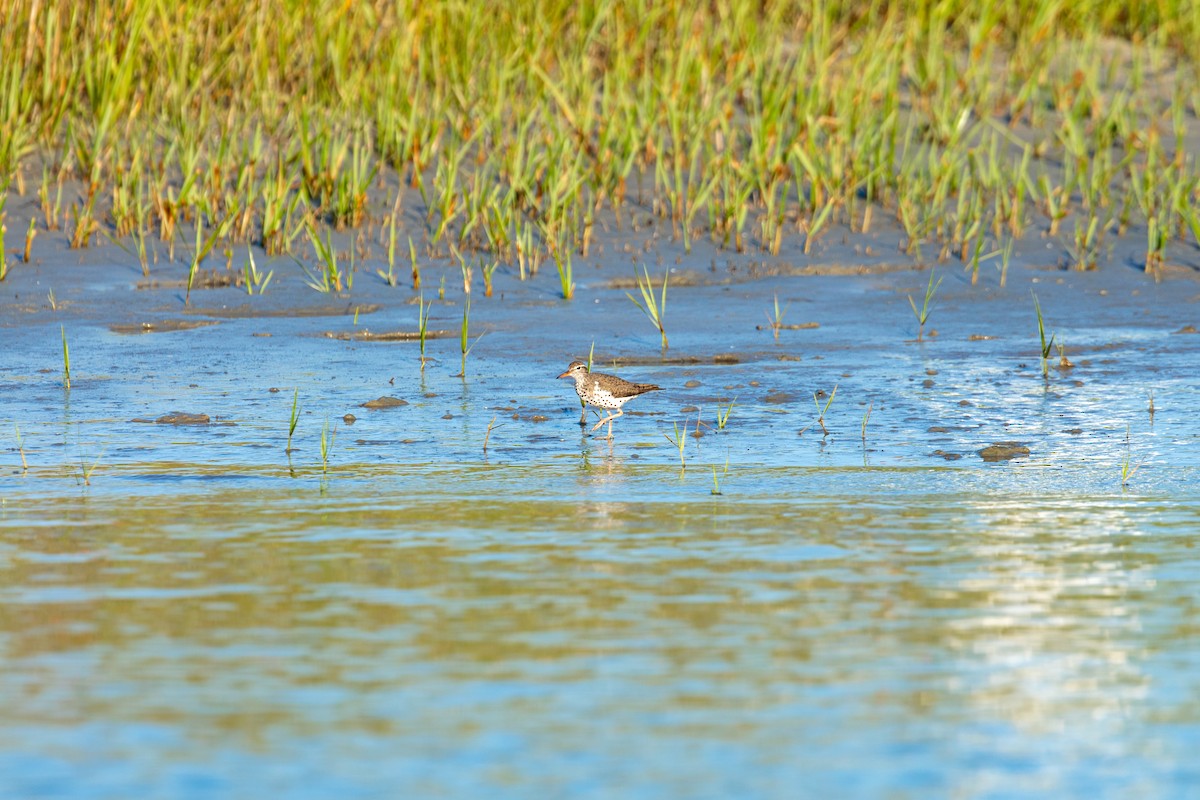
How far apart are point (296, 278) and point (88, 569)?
211 inches

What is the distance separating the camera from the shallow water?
3186 mm

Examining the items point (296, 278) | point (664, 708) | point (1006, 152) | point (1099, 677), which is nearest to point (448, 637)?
point (664, 708)

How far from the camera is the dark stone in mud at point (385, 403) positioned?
23.7 ft

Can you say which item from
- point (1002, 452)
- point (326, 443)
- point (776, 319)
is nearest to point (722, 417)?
point (1002, 452)

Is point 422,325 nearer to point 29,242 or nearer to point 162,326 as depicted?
point 162,326

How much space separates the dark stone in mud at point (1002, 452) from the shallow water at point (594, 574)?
0.08m

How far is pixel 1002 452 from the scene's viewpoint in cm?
632

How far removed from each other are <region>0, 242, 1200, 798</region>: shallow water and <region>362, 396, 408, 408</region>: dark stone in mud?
0.30ft

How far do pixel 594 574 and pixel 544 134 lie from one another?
7.08 metres

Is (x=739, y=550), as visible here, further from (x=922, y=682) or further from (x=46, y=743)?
(x=46, y=743)

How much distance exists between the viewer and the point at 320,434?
6.70m

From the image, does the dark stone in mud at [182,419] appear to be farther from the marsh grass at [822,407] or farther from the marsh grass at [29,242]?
the marsh grass at [29,242]

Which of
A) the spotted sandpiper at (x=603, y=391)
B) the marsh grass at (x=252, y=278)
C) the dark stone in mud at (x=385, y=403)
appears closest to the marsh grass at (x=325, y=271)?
the marsh grass at (x=252, y=278)

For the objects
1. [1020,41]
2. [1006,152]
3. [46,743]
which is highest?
[1020,41]
